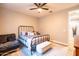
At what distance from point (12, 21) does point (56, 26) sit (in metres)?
0.79

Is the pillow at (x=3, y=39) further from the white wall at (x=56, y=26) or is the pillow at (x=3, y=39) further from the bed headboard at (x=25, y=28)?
the white wall at (x=56, y=26)

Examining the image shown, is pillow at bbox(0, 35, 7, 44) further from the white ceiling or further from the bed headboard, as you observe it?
the white ceiling

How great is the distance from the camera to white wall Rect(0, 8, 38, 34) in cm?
149

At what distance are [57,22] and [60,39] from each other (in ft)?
1.02

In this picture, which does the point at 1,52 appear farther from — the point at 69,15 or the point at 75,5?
the point at 75,5

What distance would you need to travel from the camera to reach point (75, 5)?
1451 millimetres

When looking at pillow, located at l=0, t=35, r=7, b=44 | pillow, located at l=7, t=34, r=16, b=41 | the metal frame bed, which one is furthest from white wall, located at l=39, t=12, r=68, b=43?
pillow, located at l=0, t=35, r=7, b=44

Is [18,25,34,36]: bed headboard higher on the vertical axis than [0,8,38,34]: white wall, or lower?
lower

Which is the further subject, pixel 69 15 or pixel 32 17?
pixel 32 17

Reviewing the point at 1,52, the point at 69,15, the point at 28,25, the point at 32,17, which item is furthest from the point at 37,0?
the point at 1,52

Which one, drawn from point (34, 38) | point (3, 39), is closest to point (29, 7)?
point (34, 38)

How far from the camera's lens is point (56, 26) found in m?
1.61

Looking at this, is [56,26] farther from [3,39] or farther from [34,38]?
[3,39]

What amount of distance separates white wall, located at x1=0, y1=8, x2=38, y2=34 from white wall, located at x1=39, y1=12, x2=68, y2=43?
0.15m
